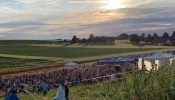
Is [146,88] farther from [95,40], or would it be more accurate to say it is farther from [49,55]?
[95,40]

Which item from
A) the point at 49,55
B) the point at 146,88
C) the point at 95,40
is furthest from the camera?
the point at 95,40

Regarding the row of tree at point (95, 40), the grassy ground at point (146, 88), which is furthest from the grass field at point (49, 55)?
the row of tree at point (95, 40)

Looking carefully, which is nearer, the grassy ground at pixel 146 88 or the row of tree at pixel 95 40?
the grassy ground at pixel 146 88

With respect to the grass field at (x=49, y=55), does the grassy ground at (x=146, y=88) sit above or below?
above

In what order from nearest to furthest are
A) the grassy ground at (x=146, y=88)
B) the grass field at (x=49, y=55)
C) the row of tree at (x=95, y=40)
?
1. the grassy ground at (x=146, y=88)
2. the grass field at (x=49, y=55)
3. the row of tree at (x=95, y=40)

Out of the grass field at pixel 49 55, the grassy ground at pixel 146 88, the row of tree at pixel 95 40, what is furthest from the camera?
the row of tree at pixel 95 40

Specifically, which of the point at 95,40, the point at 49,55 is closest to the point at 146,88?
the point at 49,55

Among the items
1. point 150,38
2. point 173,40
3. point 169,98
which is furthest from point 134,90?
point 150,38

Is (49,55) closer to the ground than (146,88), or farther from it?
closer to the ground

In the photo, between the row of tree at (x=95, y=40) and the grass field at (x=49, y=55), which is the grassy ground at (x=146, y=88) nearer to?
the grass field at (x=49, y=55)

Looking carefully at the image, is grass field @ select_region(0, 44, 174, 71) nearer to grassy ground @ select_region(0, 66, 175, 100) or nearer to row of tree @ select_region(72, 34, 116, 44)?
grassy ground @ select_region(0, 66, 175, 100)

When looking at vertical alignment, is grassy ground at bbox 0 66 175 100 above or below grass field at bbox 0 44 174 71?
above

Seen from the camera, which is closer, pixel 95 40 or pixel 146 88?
pixel 146 88

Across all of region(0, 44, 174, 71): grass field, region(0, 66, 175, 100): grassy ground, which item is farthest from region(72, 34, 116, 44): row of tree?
region(0, 66, 175, 100): grassy ground
